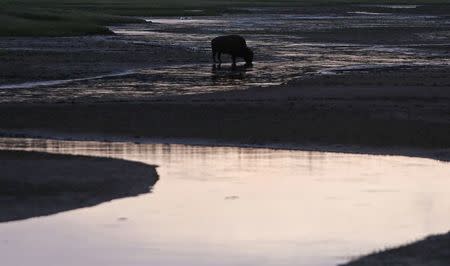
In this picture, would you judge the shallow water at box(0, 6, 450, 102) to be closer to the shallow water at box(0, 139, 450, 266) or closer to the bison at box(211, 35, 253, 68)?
the bison at box(211, 35, 253, 68)

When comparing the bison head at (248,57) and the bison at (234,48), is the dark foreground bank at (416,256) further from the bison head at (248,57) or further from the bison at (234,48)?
the bison head at (248,57)

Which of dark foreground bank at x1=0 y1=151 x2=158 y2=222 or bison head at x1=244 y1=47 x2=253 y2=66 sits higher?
dark foreground bank at x1=0 y1=151 x2=158 y2=222

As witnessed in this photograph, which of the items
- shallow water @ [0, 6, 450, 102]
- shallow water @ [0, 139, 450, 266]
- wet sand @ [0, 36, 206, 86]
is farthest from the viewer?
wet sand @ [0, 36, 206, 86]

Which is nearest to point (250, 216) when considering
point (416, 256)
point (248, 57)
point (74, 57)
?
point (416, 256)

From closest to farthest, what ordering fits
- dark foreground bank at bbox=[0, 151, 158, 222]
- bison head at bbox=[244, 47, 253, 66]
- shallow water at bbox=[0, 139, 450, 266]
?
shallow water at bbox=[0, 139, 450, 266] < dark foreground bank at bbox=[0, 151, 158, 222] < bison head at bbox=[244, 47, 253, 66]

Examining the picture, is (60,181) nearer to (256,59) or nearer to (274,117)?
(274,117)

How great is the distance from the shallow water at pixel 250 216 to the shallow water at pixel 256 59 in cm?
953

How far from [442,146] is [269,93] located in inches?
313

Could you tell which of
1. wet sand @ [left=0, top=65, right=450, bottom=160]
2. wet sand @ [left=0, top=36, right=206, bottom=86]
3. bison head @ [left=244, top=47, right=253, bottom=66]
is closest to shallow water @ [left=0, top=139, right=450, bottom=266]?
wet sand @ [left=0, top=65, right=450, bottom=160]

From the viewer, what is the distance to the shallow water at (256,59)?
27.5 m

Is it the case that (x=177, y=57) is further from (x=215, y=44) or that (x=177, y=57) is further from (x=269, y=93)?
(x=269, y=93)

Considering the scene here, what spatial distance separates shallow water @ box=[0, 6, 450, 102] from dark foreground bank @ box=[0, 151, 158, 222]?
27.4 ft

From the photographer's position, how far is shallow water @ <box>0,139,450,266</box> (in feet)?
37.2

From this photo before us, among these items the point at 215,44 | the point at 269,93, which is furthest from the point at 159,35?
the point at 269,93
